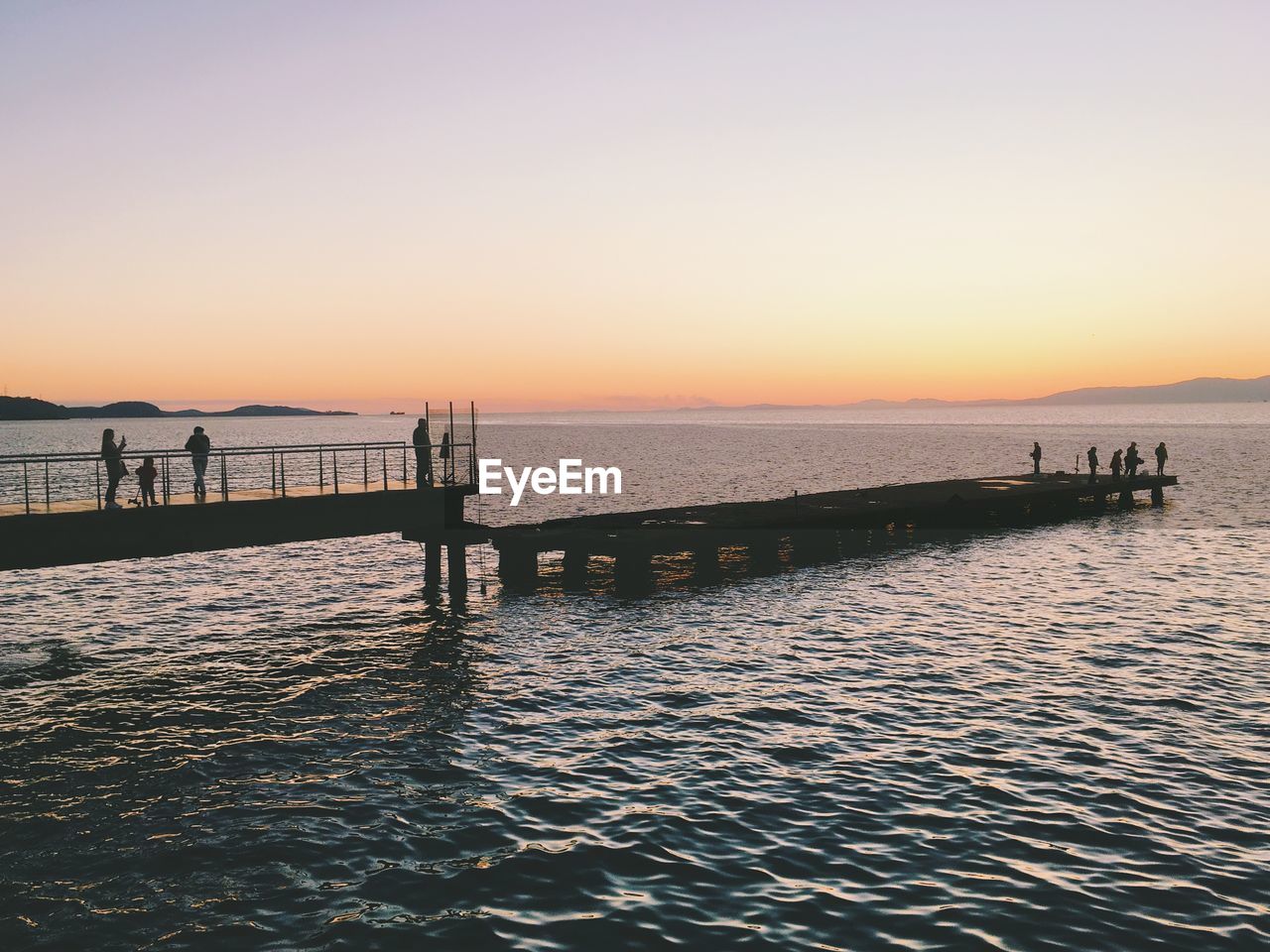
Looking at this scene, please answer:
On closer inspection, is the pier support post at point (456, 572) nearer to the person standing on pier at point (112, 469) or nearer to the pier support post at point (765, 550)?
the person standing on pier at point (112, 469)

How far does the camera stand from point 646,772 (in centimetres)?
1512

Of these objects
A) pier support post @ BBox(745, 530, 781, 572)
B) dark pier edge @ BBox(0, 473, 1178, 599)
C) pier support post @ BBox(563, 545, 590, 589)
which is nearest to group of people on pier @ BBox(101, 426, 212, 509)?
dark pier edge @ BBox(0, 473, 1178, 599)

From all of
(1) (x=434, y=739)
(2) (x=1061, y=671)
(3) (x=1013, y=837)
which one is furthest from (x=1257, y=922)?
(1) (x=434, y=739)

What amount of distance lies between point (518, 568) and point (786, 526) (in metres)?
11.0

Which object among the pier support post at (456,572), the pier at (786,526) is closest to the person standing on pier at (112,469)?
the pier support post at (456,572)

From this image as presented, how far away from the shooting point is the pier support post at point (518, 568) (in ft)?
104

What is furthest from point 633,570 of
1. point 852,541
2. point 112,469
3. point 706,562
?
point 112,469

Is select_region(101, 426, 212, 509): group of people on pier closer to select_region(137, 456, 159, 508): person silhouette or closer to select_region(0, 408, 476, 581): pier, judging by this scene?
select_region(137, 456, 159, 508): person silhouette

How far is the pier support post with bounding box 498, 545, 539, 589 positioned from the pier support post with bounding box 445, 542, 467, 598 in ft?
6.28

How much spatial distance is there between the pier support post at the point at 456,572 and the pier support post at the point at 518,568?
6.28 ft

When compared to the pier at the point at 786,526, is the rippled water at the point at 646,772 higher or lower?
lower

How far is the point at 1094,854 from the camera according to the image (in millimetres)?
11867

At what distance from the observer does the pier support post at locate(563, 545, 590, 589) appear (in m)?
32.1

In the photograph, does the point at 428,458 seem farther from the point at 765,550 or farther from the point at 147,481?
the point at 765,550
